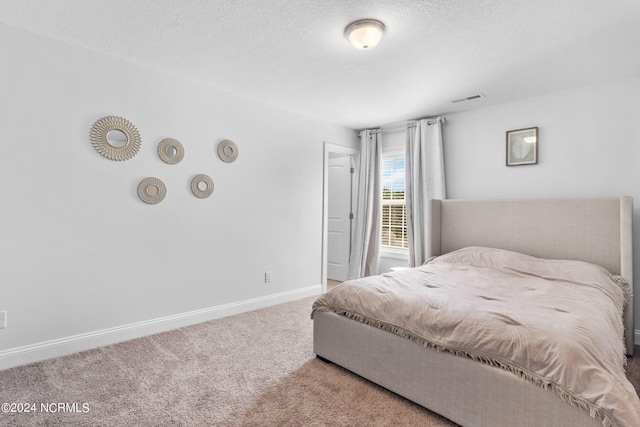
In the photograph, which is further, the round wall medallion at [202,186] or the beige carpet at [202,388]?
the round wall medallion at [202,186]

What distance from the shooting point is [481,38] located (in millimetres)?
2305

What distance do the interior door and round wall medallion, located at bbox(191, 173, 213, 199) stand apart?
7.85ft

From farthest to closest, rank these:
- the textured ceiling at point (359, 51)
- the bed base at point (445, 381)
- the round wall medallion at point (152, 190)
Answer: the round wall medallion at point (152, 190), the textured ceiling at point (359, 51), the bed base at point (445, 381)

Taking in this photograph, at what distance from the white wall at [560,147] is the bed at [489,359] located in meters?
0.26

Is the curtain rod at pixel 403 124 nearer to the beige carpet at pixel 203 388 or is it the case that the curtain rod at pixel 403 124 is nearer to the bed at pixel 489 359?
the bed at pixel 489 359

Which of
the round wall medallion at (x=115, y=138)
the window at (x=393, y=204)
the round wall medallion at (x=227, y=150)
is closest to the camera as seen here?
the round wall medallion at (x=115, y=138)

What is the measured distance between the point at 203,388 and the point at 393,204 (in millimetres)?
3442

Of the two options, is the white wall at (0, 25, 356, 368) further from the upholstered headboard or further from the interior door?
the upholstered headboard

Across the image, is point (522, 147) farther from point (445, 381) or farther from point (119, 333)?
point (119, 333)

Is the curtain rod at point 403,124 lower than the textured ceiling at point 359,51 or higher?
lower

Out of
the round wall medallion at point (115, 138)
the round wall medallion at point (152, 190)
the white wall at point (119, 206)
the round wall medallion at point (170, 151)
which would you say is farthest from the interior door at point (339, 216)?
the round wall medallion at point (115, 138)

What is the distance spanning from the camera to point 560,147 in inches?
129

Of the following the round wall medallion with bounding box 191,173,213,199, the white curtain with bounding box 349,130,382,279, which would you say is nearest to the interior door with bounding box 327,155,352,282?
the white curtain with bounding box 349,130,382,279

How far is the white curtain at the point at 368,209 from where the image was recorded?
469 centimetres
